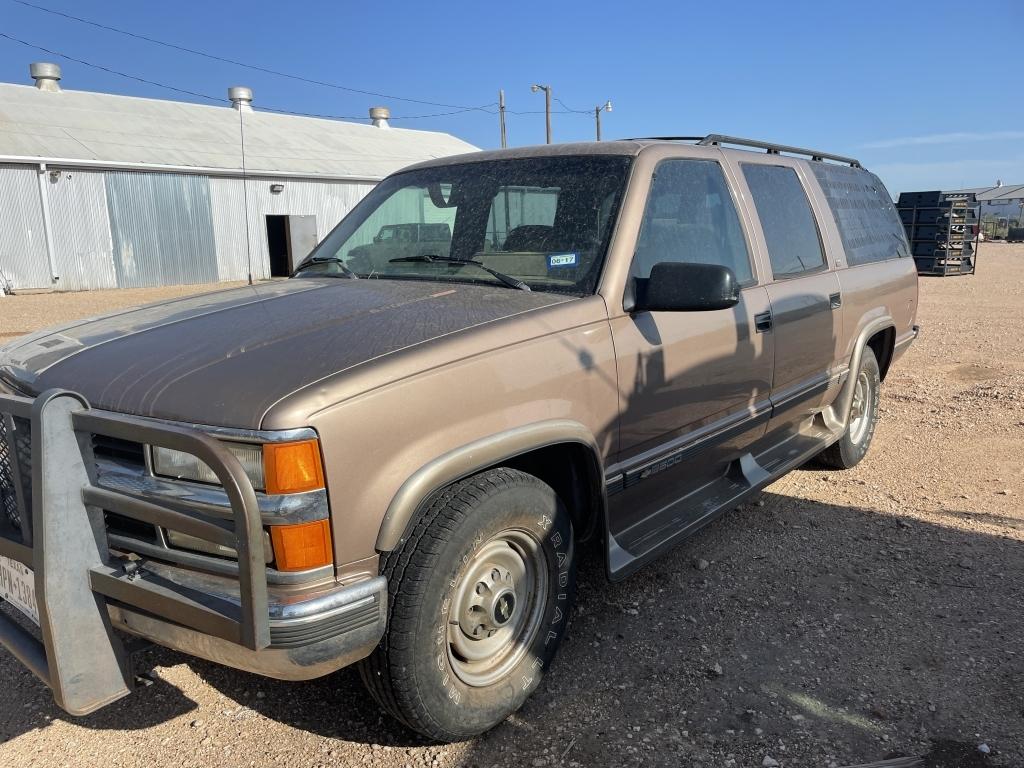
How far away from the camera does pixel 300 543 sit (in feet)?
6.72

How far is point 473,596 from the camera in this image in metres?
2.58

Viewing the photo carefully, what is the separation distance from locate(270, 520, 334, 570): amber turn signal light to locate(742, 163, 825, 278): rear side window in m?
2.82

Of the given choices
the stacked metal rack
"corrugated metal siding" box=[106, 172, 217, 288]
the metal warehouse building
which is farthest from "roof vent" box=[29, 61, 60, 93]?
the stacked metal rack

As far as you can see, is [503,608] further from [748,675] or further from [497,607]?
[748,675]

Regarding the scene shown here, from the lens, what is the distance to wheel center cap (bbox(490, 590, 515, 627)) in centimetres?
264

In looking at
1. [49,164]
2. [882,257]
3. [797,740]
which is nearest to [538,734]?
[797,740]

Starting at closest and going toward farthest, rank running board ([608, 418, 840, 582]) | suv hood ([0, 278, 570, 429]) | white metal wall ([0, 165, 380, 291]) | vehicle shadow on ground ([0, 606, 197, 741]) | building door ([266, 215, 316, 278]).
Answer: suv hood ([0, 278, 570, 429])
vehicle shadow on ground ([0, 606, 197, 741])
running board ([608, 418, 840, 582])
white metal wall ([0, 165, 380, 291])
building door ([266, 215, 316, 278])

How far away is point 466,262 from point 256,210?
73.6ft

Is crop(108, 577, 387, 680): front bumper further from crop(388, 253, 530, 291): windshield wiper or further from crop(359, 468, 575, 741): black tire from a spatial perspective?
crop(388, 253, 530, 291): windshield wiper

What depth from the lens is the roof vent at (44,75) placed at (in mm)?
25297

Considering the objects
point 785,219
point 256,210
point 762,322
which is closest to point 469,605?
point 762,322

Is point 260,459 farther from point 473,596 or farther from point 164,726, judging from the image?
point 164,726

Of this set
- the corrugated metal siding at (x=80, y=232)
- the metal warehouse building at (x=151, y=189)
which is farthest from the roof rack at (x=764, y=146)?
the corrugated metal siding at (x=80, y=232)

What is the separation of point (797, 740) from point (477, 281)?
205 cm
